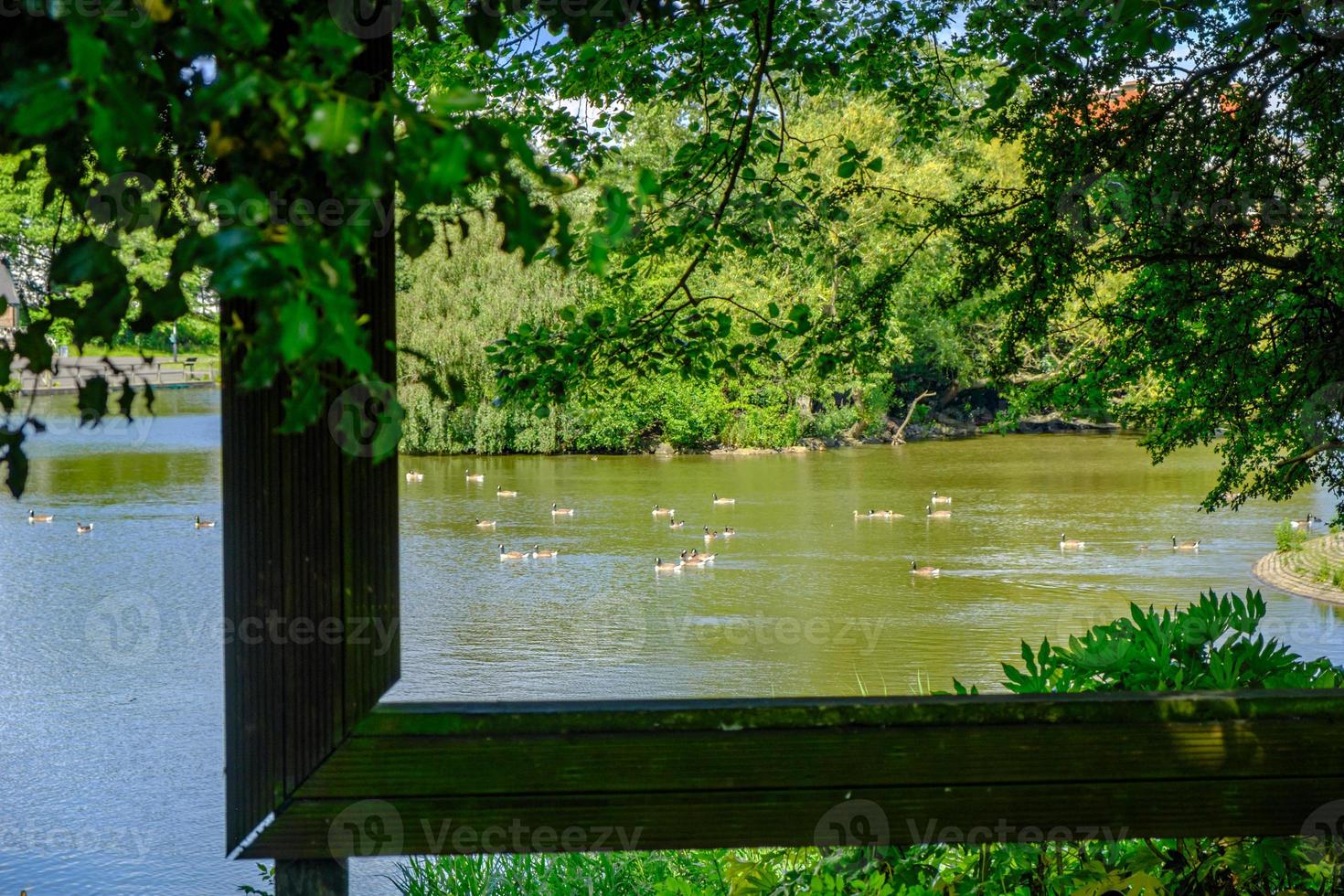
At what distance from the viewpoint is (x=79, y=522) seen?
56.1 feet

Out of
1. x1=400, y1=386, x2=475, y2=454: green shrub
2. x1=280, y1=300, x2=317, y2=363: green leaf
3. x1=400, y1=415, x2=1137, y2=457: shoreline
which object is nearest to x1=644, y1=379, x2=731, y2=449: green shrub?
x1=400, y1=415, x2=1137, y2=457: shoreline

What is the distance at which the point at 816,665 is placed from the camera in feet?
36.0

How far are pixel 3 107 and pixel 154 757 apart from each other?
8.66 m

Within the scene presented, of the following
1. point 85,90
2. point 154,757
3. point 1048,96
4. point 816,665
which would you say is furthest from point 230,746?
point 816,665

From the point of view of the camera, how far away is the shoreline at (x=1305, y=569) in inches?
516

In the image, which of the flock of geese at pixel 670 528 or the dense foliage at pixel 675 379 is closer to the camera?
the flock of geese at pixel 670 528

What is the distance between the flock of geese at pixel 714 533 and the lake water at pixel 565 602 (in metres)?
0.18

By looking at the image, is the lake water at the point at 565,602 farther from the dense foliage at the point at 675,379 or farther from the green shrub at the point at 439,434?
the dense foliage at the point at 675,379

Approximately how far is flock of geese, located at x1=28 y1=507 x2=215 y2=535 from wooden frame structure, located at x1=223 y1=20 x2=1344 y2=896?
1622 centimetres

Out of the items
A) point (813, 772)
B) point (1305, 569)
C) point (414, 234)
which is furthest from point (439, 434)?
point (414, 234)

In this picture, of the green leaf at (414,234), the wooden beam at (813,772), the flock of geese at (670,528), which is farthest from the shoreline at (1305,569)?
the green leaf at (414,234)

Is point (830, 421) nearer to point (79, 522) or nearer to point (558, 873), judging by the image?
point (79, 522)

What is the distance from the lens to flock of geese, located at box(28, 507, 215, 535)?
1642 cm

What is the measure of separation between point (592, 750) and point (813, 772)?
0.86 ft
